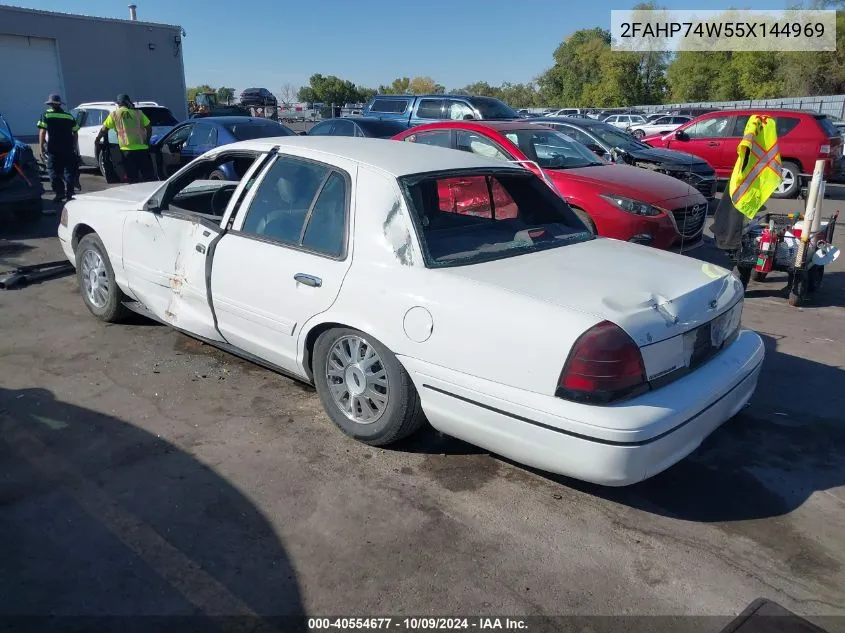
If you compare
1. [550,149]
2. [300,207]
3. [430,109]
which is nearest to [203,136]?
[430,109]

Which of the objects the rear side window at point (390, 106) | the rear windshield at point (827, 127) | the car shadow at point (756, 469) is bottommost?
the car shadow at point (756, 469)

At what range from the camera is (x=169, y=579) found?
2705mm

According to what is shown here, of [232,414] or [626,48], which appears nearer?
[232,414]

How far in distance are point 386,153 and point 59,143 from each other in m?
8.67

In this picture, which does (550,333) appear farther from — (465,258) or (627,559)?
(627,559)

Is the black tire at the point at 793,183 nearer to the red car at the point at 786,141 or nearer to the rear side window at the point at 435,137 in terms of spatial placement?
the red car at the point at 786,141

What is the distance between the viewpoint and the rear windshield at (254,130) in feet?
36.8

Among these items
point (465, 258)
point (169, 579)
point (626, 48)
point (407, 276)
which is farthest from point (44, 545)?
point (626, 48)

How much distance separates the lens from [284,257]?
12.7ft

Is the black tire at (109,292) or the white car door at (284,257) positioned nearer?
the white car door at (284,257)

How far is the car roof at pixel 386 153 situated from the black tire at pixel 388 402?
0.97m

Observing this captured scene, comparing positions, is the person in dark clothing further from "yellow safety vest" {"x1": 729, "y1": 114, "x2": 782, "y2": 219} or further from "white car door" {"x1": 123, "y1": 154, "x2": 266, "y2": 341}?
"yellow safety vest" {"x1": 729, "y1": 114, "x2": 782, "y2": 219}

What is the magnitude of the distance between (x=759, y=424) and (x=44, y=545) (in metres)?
3.86

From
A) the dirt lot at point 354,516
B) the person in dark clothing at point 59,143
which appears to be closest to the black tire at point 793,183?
the dirt lot at point 354,516
